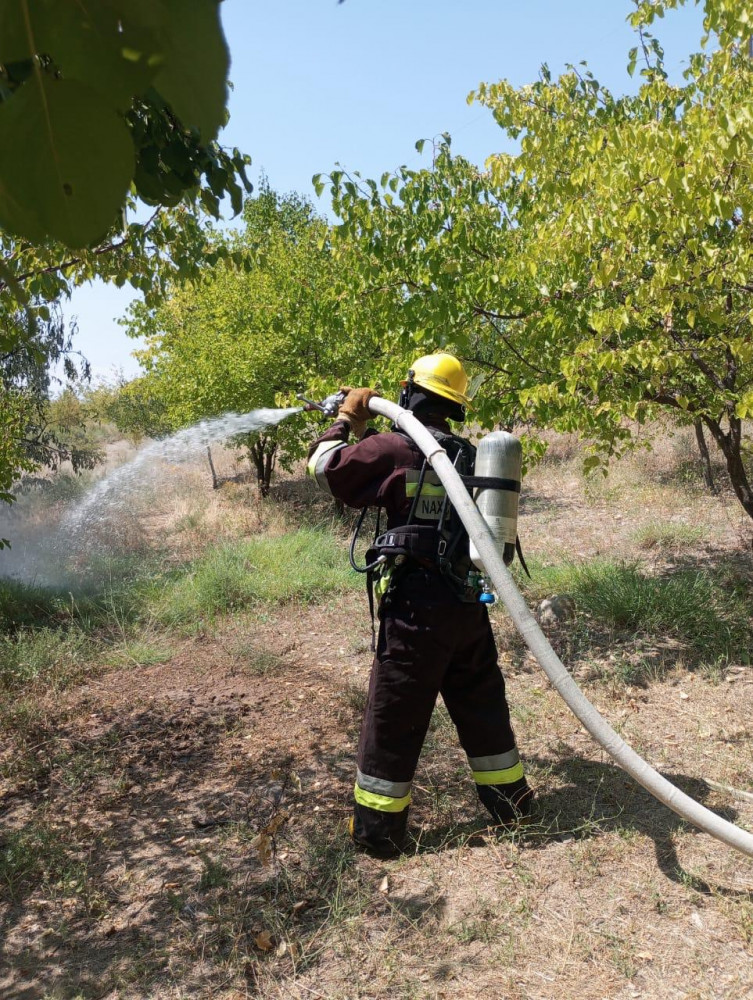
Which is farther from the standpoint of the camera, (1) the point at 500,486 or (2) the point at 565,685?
(1) the point at 500,486

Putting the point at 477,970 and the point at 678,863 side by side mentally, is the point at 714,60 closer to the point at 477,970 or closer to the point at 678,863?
the point at 678,863

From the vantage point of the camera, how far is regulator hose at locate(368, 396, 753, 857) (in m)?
2.68

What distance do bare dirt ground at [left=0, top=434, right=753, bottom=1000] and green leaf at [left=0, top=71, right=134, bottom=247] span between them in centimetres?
271

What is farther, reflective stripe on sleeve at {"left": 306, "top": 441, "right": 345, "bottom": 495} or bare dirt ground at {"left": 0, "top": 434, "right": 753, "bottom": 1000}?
reflective stripe on sleeve at {"left": 306, "top": 441, "right": 345, "bottom": 495}

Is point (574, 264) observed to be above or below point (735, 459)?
above

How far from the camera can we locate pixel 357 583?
7746 millimetres

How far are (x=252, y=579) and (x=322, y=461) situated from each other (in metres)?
4.49

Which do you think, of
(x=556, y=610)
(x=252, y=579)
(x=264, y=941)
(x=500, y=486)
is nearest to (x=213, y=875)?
(x=264, y=941)

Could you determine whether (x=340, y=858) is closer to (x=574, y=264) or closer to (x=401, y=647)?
(x=401, y=647)

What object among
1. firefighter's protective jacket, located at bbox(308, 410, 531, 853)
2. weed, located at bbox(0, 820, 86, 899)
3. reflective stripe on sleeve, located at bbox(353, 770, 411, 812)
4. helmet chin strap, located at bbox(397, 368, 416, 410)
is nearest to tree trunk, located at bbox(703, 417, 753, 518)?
helmet chin strap, located at bbox(397, 368, 416, 410)

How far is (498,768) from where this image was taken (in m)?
3.42

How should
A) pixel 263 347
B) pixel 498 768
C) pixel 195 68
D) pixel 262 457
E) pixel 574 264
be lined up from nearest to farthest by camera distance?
pixel 195 68, pixel 498 768, pixel 574 264, pixel 263 347, pixel 262 457

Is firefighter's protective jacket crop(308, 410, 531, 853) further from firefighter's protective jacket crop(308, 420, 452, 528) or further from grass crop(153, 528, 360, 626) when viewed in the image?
grass crop(153, 528, 360, 626)

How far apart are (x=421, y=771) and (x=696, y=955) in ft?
5.40
